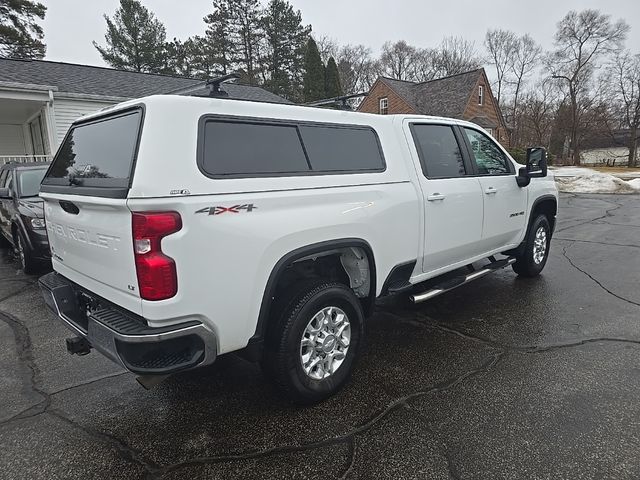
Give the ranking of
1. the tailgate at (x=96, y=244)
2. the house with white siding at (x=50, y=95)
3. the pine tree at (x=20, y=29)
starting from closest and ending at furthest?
the tailgate at (x=96, y=244) < the house with white siding at (x=50, y=95) < the pine tree at (x=20, y=29)

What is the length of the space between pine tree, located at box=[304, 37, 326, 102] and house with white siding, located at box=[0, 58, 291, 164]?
17975 mm

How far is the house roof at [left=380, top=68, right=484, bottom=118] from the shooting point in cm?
3069

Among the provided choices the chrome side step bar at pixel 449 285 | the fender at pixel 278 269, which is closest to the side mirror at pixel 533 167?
the chrome side step bar at pixel 449 285

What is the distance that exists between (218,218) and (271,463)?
56.4 inches

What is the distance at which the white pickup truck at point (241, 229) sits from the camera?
2199mm

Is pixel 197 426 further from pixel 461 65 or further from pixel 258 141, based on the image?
pixel 461 65

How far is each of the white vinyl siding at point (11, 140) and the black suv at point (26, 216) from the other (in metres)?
13.0

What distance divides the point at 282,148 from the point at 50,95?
1295 cm

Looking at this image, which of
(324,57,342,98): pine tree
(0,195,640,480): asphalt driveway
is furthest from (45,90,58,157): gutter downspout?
(324,57,342,98): pine tree

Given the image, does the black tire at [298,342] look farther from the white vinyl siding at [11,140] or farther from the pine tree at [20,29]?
the pine tree at [20,29]

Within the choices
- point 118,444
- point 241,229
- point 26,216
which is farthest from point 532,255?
point 26,216

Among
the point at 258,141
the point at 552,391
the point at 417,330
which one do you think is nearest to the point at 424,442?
the point at 552,391

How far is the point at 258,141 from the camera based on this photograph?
2643 millimetres

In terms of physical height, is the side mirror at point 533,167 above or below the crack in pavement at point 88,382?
above
